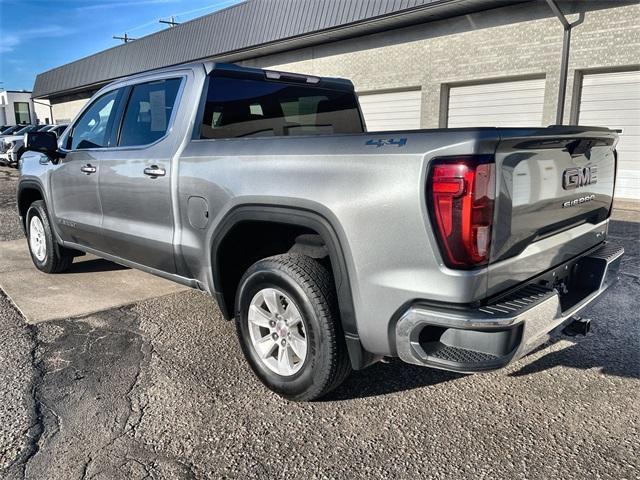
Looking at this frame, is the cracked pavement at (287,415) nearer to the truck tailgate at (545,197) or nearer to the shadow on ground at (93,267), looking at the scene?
the truck tailgate at (545,197)

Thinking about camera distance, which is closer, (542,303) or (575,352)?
(542,303)

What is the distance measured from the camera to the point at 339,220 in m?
2.56

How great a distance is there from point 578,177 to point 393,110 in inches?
483

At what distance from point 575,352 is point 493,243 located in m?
1.94

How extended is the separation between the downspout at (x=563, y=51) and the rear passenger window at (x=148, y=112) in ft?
30.0

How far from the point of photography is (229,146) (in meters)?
3.20

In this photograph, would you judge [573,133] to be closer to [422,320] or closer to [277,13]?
[422,320]

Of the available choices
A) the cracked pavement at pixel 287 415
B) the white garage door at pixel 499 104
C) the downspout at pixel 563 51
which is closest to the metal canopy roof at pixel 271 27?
the downspout at pixel 563 51

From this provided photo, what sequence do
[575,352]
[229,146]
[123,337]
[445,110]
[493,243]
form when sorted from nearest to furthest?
[493,243] < [229,146] < [575,352] < [123,337] < [445,110]

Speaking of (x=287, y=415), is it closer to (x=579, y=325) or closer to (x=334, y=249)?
(x=334, y=249)

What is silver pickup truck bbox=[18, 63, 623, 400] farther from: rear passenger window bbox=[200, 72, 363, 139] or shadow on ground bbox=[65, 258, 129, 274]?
shadow on ground bbox=[65, 258, 129, 274]

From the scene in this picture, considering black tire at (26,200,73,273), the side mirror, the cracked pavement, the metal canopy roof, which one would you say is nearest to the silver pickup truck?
the cracked pavement

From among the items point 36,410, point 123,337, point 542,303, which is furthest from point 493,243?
point 123,337

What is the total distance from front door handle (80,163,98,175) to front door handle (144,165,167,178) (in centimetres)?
90
